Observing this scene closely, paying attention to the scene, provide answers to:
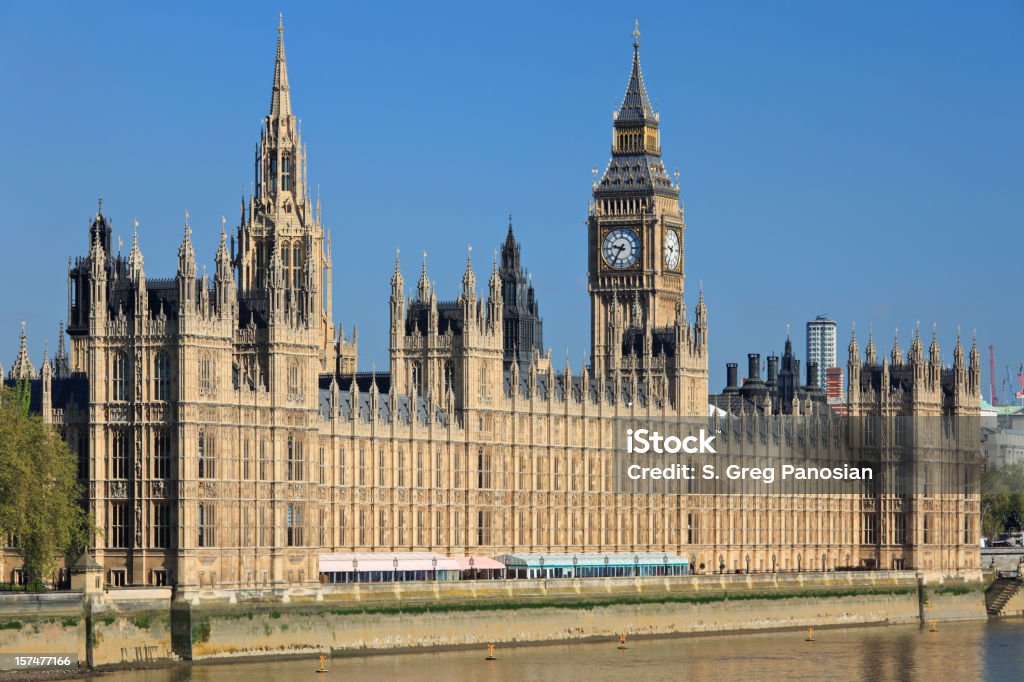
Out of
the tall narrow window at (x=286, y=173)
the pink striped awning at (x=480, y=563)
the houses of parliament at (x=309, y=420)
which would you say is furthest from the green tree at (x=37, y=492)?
the tall narrow window at (x=286, y=173)

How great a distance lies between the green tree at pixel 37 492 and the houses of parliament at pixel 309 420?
6.59 ft

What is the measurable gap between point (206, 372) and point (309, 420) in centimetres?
891

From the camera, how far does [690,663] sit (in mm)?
145250

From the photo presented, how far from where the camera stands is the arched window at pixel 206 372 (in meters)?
136

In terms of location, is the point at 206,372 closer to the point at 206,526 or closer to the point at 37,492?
the point at 206,526

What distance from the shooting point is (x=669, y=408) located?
7520 inches

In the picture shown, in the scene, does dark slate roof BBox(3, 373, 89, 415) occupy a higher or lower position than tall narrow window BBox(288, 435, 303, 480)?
higher

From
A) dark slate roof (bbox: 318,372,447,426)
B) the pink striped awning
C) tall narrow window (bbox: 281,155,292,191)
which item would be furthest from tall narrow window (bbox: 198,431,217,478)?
tall narrow window (bbox: 281,155,292,191)

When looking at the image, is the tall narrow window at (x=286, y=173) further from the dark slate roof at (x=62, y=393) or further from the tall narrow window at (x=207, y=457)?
the tall narrow window at (x=207, y=457)

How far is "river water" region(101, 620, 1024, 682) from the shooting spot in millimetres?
131375

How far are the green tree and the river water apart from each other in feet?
28.5

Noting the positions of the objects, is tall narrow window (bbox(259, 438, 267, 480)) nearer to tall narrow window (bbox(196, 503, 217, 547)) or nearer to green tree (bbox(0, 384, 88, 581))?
tall narrow window (bbox(196, 503, 217, 547))

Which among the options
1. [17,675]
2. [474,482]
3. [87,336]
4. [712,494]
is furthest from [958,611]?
[17,675]

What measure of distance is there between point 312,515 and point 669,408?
5272 centimetres
